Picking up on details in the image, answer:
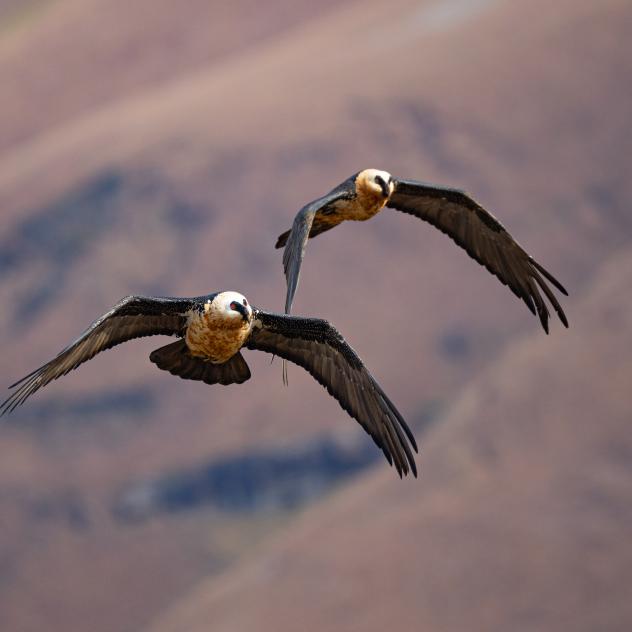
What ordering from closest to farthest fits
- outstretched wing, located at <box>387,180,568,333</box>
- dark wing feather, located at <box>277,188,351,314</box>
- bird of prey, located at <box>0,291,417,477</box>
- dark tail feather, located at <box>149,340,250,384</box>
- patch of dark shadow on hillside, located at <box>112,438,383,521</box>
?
bird of prey, located at <box>0,291,417,477</box> → dark tail feather, located at <box>149,340,250,384</box> → dark wing feather, located at <box>277,188,351,314</box> → outstretched wing, located at <box>387,180,568,333</box> → patch of dark shadow on hillside, located at <box>112,438,383,521</box>

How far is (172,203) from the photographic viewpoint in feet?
396

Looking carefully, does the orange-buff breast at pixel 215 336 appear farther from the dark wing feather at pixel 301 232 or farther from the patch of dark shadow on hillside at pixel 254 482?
the patch of dark shadow on hillside at pixel 254 482

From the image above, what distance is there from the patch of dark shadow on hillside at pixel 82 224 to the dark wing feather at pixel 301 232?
9653 cm

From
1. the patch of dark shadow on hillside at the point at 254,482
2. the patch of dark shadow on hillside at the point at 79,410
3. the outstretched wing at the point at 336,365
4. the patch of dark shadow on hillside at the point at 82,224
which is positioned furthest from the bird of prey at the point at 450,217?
the patch of dark shadow on hillside at the point at 82,224

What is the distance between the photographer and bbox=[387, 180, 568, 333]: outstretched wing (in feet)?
73.8

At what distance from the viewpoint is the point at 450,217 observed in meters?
23.0

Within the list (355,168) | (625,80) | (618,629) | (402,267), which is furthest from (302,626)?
(625,80)

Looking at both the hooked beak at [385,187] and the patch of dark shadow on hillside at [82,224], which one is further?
the patch of dark shadow on hillside at [82,224]

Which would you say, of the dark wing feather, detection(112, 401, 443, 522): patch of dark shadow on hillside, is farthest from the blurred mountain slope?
the dark wing feather

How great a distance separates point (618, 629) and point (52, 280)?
5193cm

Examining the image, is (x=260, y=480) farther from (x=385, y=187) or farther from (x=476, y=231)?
(x=385, y=187)

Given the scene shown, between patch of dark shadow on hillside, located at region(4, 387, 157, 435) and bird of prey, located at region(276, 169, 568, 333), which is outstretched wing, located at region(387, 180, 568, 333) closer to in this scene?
bird of prey, located at region(276, 169, 568, 333)

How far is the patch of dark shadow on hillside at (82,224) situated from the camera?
389 feet

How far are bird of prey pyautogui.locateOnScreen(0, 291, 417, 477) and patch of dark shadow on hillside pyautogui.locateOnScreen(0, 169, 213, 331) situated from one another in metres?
98.7
